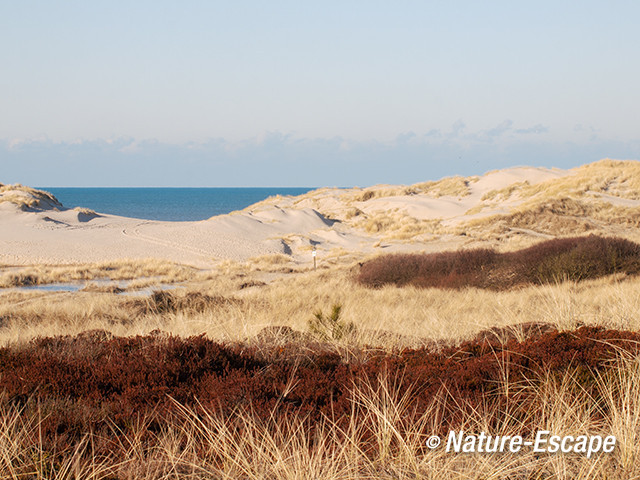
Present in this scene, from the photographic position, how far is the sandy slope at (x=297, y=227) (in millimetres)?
27641

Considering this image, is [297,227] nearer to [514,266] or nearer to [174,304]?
[514,266]

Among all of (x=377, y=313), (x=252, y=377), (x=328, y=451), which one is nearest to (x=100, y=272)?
(x=377, y=313)

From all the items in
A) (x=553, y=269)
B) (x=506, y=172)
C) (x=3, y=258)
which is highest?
(x=506, y=172)

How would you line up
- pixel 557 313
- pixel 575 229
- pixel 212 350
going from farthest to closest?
pixel 575 229 < pixel 557 313 < pixel 212 350

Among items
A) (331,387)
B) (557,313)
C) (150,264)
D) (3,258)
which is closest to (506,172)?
(150,264)

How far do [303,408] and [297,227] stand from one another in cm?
3631

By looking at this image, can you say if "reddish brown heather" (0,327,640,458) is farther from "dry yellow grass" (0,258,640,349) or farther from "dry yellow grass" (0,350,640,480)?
"dry yellow grass" (0,258,640,349)

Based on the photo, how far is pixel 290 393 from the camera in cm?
373

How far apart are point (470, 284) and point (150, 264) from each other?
1524 centimetres

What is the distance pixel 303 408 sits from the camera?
3500 mm

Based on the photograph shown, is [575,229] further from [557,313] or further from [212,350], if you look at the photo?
[212,350]

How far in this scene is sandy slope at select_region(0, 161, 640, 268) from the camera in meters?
27.6

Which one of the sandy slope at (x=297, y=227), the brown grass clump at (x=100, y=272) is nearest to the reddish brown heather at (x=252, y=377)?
the brown grass clump at (x=100, y=272)

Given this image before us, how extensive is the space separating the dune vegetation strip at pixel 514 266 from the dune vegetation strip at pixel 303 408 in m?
8.39
